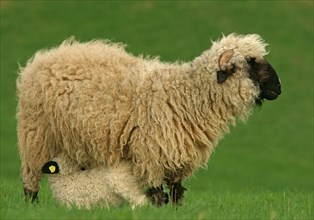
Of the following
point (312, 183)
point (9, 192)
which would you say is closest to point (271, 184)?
point (312, 183)

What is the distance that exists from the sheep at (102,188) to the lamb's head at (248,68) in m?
1.22

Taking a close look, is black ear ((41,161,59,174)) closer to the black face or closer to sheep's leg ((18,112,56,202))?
sheep's leg ((18,112,56,202))

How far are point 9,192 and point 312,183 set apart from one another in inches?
488

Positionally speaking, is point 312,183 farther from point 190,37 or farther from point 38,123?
point 38,123

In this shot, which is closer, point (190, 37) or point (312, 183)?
point (312, 183)

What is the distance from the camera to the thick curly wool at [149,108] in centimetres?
860

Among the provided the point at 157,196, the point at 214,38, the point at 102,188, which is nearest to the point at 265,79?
the point at 157,196

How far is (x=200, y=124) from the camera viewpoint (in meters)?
8.73

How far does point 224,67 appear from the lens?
854 cm

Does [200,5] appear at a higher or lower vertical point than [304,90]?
higher

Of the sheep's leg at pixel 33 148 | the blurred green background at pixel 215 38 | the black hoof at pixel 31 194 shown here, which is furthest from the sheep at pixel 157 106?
the blurred green background at pixel 215 38

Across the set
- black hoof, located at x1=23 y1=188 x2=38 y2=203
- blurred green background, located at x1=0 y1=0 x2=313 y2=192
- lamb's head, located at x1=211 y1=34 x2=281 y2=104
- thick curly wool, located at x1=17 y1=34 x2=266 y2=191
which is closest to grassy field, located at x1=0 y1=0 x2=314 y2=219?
blurred green background, located at x1=0 y1=0 x2=313 y2=192

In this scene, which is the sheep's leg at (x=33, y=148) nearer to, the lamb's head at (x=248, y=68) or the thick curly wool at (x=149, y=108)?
the thick curly wool at (x=149, y=108)

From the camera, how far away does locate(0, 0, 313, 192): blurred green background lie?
79.4ft
